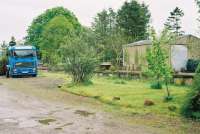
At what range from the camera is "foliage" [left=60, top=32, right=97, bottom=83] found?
2719cm

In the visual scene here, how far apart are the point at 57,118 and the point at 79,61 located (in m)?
12.8

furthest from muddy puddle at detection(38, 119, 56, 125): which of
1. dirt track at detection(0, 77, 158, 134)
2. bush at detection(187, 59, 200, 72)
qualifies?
bush at detection(187, 59, 200, 72)

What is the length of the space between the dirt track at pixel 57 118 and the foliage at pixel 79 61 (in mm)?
6500

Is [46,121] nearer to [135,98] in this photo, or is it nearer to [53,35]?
[135,98]

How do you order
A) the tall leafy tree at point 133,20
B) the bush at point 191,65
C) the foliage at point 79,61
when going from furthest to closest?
the tall leafy tree at point 133,20, the bush at point 191,65, the foliage at point 79,61

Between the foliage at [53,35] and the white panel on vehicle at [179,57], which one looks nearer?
the white panel on vehicle at [179,57]

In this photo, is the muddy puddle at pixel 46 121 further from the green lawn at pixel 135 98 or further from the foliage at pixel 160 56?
the foliage at pixel 160 56

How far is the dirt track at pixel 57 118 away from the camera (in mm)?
12094

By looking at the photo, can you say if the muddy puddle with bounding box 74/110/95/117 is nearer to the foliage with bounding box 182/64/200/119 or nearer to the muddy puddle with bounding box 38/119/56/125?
the muddy puddle with bounding box 38/119/56/125

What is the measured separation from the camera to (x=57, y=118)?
47.6ft

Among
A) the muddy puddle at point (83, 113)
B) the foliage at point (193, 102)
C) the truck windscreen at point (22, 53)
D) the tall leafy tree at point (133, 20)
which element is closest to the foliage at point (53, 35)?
the tall leafy tree at point (133, 20)

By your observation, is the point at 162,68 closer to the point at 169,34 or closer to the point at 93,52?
the point at 169,34

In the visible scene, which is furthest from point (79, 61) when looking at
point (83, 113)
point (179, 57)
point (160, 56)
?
point (179, 57)

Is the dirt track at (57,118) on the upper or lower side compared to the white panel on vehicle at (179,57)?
lower
